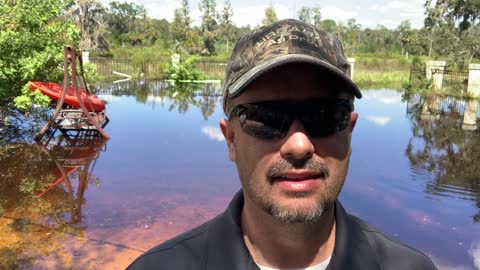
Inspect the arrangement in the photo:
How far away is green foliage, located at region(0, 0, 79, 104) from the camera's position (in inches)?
376

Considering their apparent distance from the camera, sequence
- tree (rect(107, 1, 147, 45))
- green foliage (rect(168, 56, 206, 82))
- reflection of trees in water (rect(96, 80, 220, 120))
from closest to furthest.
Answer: reflection of trees in water (rect(96, 80, 220, 120)), green foliage (rect(168, 56, 206, 82)), tree (rect(107, 1, 147, 45))

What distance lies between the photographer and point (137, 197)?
6.58 metres

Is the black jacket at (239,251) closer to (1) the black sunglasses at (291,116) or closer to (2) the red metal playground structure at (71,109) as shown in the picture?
(1) the black sunglasses at (291,116)

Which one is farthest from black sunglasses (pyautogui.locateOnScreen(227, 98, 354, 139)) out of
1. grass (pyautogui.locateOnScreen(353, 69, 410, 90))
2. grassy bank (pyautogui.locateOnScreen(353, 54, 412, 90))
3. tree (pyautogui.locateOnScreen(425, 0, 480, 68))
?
tree (pyautogui.locateOnScreen(425, 0, 480, 68))

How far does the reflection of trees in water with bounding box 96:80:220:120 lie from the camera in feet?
54.3

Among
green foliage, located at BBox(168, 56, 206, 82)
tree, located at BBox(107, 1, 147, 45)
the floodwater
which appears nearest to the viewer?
the floodwater

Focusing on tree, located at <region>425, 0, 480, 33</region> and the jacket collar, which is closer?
the jacket collar

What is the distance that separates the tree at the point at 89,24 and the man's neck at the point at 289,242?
37.2 metres

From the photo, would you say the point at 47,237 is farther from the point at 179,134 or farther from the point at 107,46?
the point at 107,46

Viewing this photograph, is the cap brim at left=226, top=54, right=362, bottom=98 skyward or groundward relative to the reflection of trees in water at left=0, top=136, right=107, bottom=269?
skyward

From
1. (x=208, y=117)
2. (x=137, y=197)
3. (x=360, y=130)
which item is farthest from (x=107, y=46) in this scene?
(x=137, y=197)

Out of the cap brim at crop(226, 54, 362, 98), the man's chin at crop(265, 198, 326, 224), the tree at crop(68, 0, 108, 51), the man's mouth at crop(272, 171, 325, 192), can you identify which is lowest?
the man's chin at crop(265, 198, 326, 224)

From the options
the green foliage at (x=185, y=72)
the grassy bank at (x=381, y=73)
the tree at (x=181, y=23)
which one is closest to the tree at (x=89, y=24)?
the tree at (x=181, y=23)

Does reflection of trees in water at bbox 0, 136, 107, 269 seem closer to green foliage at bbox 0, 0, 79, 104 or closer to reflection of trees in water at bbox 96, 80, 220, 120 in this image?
green foliage at bbox 0, 0, 79, 104
